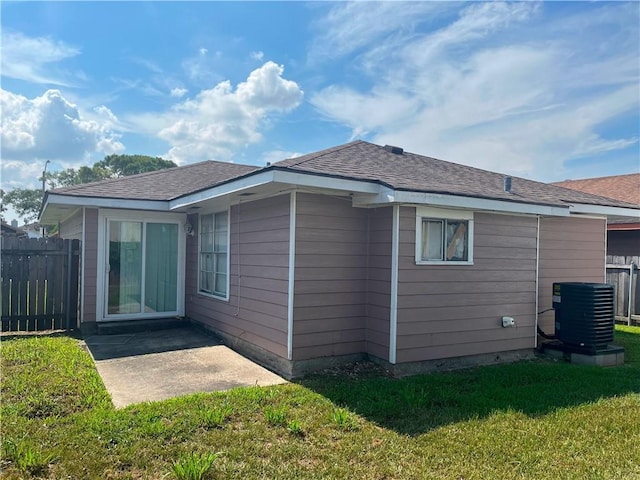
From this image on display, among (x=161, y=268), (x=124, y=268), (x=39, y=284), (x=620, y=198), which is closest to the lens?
(x=39, y=284)

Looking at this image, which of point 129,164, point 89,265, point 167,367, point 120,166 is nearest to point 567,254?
point 167,367

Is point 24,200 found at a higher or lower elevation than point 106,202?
higher

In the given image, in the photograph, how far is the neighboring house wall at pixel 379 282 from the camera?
18.3ft

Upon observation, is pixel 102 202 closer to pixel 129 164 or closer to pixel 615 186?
pixel 615 186

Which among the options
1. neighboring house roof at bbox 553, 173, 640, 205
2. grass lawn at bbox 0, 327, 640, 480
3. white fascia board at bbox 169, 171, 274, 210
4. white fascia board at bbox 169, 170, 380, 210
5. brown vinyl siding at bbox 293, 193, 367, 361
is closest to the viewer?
grass lawn at bbox 0, 327, 640, 480

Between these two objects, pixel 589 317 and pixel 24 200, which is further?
pixel 24 200

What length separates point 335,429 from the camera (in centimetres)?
379

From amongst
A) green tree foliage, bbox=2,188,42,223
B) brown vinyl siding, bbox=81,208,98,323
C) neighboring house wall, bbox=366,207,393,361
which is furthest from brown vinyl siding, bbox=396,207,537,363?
green tree foliage, bbox=2,188,42,223

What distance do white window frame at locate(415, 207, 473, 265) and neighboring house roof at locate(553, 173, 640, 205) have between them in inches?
401

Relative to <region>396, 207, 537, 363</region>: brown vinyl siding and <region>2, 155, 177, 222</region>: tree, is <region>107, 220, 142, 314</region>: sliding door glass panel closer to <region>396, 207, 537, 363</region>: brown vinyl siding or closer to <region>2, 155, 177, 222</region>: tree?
<region>396, 207, 537, 363</region>: brown vinyl siding

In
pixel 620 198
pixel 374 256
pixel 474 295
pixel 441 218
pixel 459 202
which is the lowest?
pixel 474 295

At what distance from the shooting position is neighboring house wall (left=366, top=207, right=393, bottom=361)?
5566mm

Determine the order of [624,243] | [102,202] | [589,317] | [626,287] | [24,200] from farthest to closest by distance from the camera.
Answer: [24,200] → [624,243] → [626,287] → [102,202] → [589,317]

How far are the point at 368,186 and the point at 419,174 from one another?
1.47 metres
